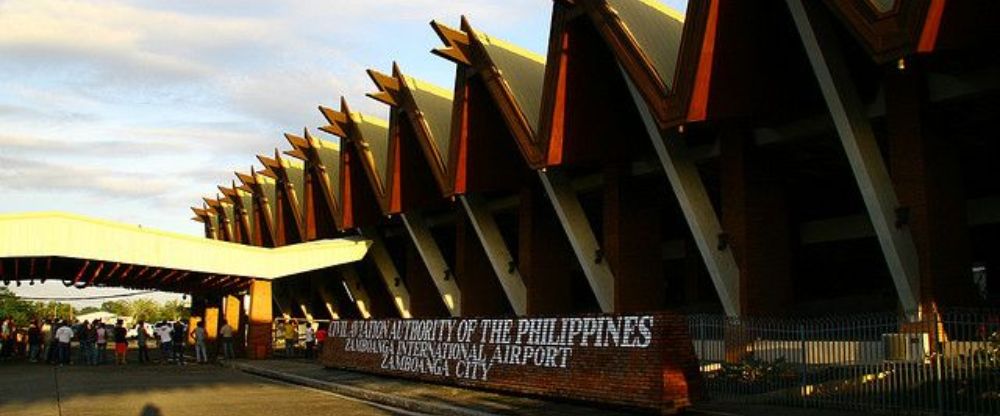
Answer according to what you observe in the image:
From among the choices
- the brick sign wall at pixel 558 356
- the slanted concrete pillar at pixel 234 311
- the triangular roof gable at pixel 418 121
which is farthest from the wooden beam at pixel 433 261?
the brick sign wall at pixel 558 356

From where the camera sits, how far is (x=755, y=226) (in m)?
24.8

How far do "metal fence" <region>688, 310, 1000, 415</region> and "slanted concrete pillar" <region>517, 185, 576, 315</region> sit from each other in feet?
46.6

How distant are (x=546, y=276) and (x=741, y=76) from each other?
1226 cm

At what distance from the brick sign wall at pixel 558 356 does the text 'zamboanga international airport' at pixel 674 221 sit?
53mm

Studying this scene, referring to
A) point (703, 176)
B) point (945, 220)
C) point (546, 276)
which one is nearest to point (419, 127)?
point (546, 276)

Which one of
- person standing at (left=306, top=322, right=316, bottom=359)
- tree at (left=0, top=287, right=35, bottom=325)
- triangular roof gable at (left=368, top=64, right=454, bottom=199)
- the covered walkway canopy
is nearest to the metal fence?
triangular roof gable at (left=368, top=64, right=454, bottom=199)

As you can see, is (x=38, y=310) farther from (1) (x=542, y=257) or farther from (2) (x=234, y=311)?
(1) (x=542, y=257)

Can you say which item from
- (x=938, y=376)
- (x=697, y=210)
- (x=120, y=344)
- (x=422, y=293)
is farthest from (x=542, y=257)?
(x=938, y=376)

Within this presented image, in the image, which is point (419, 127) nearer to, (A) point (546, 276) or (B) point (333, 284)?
(A) point (546, 276)

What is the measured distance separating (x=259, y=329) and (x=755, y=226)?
19730mm

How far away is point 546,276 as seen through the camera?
109ft

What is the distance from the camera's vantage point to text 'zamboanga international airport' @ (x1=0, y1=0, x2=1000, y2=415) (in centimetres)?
1568

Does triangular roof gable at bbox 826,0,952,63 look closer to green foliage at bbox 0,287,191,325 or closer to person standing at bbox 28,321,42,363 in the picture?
person standing at bbox 28,321,42,363

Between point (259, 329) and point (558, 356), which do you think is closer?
point (558, 356)
